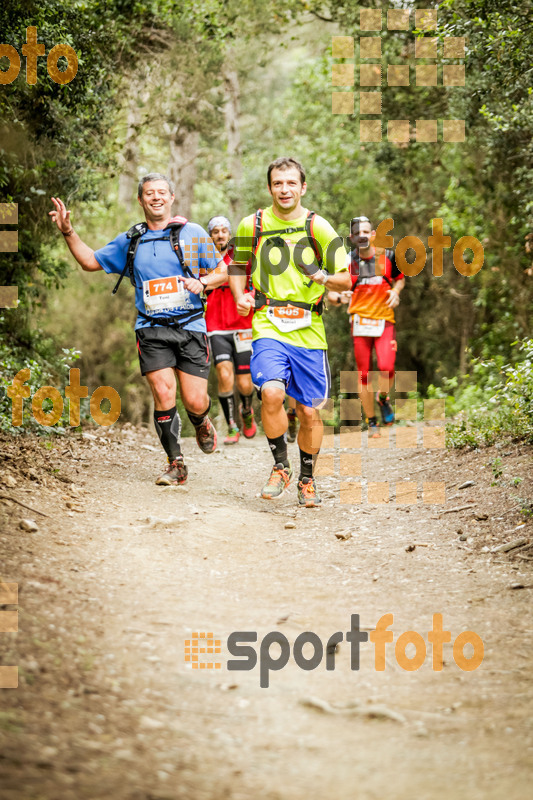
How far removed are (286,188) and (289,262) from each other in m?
0.52

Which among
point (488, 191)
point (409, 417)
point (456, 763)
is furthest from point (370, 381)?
point (456, 763)

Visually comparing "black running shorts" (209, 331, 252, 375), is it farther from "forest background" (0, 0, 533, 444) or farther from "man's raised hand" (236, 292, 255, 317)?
"man's raised hand" (236, 292, 255, 317)

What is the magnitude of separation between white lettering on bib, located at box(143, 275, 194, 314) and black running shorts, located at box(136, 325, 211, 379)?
0.54 ft

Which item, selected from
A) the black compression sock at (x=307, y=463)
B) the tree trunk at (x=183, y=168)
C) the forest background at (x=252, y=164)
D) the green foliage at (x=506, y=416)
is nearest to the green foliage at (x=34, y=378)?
the forest background at (x=252, y=164)

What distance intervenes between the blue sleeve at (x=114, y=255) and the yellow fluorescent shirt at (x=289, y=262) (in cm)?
90

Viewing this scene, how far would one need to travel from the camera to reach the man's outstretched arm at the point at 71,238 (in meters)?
5.85

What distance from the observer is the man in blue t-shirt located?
6.16 metres

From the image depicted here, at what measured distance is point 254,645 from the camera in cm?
334

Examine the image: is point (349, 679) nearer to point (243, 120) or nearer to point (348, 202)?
point (348, 202)

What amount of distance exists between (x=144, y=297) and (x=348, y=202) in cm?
1383

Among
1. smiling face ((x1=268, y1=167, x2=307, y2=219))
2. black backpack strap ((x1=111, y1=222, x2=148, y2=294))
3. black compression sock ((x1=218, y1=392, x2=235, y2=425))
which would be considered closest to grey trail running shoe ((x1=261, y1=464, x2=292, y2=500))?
black backpack strap ((x1=111, y1=222, x2=148, y2=294))

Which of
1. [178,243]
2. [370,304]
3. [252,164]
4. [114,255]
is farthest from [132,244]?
[252,164]

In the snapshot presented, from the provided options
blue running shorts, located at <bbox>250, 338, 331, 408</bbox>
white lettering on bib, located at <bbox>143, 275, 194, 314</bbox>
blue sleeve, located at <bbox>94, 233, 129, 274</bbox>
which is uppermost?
blue sleeve, located at <bbox>94, 233, 129, 274</bbox>

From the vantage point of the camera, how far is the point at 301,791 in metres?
2.26
